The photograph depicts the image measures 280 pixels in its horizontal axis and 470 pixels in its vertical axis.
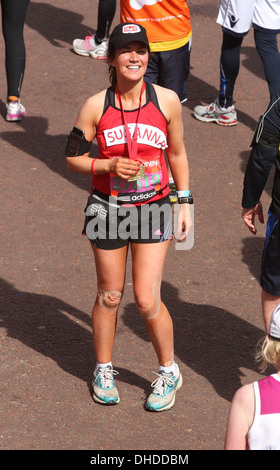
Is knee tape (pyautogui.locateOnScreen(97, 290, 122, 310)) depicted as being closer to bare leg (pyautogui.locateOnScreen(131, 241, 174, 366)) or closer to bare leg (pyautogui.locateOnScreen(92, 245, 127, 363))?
bare leg (pyautogui.locateOnScreen(92, 245, 127, 363))

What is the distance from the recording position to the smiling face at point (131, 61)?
4598mm

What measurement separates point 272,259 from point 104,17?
625cm

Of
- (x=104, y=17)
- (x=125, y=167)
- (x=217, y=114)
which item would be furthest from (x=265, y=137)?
(x=104, y=17)

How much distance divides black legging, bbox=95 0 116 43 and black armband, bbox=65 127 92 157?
5.68 meters

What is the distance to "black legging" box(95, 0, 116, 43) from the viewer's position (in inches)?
395

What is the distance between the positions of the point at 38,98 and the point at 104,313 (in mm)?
4939

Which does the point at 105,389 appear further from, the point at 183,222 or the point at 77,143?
the point at 77,143

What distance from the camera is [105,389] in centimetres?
520

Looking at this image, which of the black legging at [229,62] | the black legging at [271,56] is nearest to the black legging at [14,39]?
the black legging at [229,62]

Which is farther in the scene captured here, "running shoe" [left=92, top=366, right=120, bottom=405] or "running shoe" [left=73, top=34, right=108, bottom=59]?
"running shoe" [left=73, top=34, right=108, bottom=59]

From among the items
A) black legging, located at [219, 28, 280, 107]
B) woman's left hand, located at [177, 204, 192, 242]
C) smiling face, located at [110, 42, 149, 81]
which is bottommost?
black legging, located at [219, 28, 280, 107]

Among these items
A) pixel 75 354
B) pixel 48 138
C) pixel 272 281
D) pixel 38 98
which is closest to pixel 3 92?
pixel 38 98

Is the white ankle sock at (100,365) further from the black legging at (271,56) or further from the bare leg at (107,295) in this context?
the black legging at (271,56)

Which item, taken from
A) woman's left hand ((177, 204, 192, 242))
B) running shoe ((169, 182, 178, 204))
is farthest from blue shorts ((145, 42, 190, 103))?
woman's left hand ((177, 204, 192, 242))
